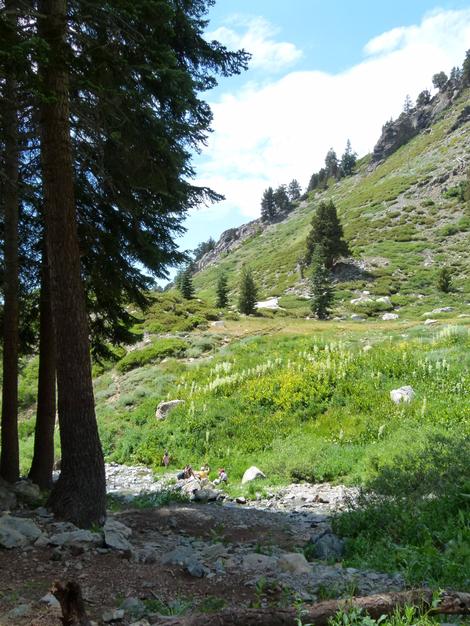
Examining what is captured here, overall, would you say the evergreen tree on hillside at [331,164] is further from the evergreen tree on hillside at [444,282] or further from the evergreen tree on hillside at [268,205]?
the evergreen tree on hillside at [444,282]

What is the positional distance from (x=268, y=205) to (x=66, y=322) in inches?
5635

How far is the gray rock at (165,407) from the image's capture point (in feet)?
58.0

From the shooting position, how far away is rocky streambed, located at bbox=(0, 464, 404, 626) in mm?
4293

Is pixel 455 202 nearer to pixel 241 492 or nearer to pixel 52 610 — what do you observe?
pixel 241 492

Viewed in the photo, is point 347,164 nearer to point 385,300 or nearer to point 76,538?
point 385,300

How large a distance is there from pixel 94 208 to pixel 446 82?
573 ft

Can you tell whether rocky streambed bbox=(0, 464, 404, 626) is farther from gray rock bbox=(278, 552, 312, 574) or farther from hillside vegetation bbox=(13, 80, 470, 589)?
hillside vegetation bbox=(13, 80, 470, 589)

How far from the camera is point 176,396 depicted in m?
19.1

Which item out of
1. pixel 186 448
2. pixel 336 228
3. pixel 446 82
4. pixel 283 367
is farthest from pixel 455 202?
pixel 446 82

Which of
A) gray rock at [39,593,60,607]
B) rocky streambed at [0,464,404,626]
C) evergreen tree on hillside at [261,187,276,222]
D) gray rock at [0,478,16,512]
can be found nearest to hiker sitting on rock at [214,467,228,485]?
rocky streambed at [0,464,404,626]

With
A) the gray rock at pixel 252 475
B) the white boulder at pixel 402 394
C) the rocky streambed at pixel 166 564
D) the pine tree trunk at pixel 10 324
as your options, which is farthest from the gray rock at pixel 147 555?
the white boulder at pixel 402 394

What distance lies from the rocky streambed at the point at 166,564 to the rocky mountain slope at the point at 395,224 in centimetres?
4819

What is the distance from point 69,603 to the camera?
3270 millimetres

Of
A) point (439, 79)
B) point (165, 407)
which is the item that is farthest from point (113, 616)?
point (439, 79)
